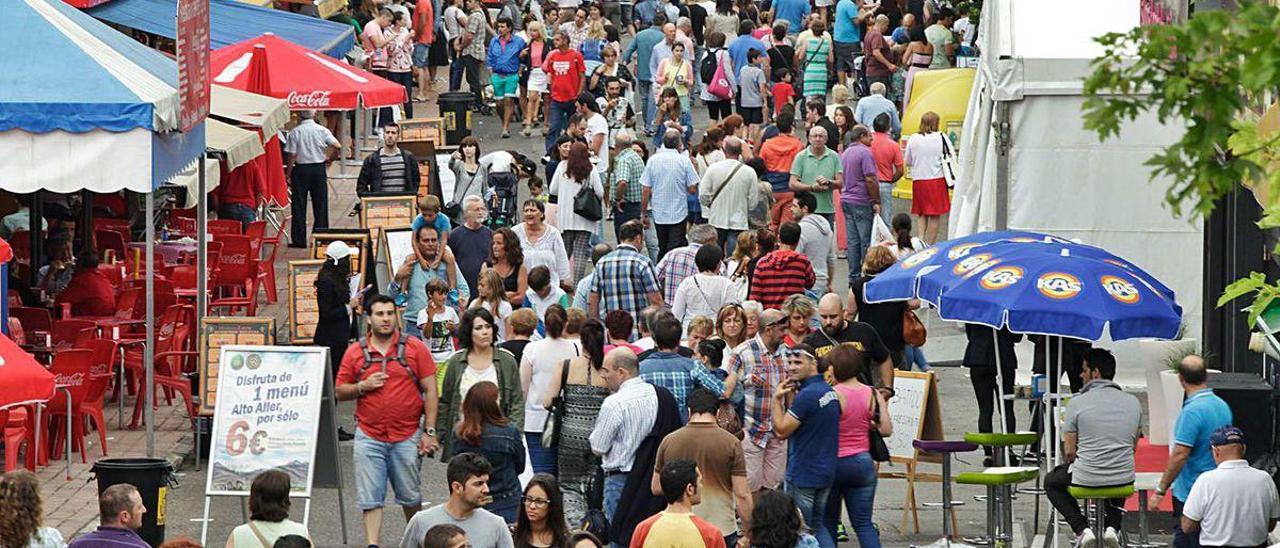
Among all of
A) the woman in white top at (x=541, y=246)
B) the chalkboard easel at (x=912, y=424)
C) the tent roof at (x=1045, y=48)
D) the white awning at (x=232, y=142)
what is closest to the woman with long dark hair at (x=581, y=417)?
the chalkboard easel at (x=912, y=424)

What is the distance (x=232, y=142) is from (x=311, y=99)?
391 centimetres

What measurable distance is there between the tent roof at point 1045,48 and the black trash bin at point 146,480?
328 inches

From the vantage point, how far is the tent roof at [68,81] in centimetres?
1440

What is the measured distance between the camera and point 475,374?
12641 mm

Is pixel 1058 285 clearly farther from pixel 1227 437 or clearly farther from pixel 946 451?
pixel 1227 437

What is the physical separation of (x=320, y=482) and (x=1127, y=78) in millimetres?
8944

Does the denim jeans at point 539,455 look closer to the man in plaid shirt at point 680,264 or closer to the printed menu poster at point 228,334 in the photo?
the printed menu poster at point 228,334

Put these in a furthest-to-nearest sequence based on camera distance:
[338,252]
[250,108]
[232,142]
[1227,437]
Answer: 1. [250,108]
2. [232,142]
3. [338,252]
4. [1227,437]

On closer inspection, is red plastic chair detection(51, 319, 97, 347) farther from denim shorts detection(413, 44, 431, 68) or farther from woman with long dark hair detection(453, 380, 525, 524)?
denim shorts detection(413, 44, 431, 68)

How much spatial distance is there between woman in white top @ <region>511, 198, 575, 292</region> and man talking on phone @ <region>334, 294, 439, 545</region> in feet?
15.3

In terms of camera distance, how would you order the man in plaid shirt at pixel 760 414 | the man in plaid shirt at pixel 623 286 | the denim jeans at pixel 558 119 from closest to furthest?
the man in plaid shirt at pixel 760 414, the man in plaid shirt at pixel 623 286, the denim jeans at pixel 558 119

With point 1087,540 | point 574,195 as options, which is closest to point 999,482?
point 1087,540

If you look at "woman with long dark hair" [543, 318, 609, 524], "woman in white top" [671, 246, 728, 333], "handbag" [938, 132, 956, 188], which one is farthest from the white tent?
"woman with long dark hair" [543, 318, 609, 524]

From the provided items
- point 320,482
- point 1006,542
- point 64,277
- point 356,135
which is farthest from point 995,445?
point 356,135
